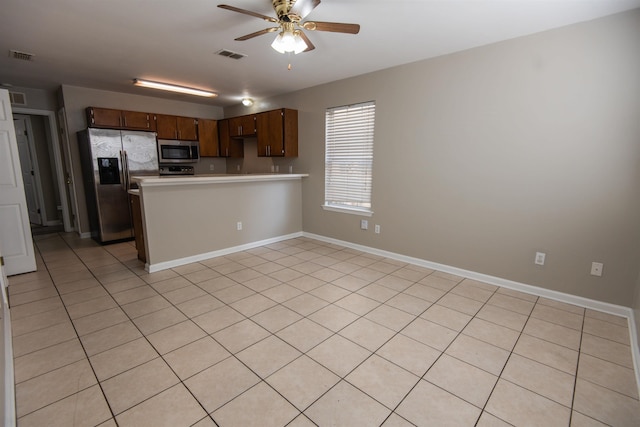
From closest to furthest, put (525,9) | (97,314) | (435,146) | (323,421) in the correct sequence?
(323,421)
(525,9)
(97,314)
(435,146)

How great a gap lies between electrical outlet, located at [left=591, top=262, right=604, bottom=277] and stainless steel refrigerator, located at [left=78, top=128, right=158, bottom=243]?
613cm

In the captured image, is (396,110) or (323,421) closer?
(323,421)

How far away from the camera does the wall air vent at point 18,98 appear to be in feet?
15.1

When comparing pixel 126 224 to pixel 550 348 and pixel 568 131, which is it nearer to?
pixel 550 348

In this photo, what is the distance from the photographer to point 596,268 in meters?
2.58

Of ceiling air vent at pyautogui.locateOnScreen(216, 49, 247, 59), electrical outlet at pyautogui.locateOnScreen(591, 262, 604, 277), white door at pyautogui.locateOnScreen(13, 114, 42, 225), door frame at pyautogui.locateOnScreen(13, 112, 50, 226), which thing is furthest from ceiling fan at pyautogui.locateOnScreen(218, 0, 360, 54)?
white door at pyautogui.locateOnScreen(13, 114, 42, 225)

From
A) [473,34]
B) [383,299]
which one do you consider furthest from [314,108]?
[383,299]

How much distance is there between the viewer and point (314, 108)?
15.2ft

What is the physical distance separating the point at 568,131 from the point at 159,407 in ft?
12.3

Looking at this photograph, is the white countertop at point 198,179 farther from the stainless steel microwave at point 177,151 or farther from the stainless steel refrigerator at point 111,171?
the stainless steel microwave at point 177,151

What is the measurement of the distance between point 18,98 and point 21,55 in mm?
2069

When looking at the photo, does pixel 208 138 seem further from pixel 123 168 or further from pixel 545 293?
pixel 545 293

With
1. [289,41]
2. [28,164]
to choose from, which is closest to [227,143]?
[28,164]

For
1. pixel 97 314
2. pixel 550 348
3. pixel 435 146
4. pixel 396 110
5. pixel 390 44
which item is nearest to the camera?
pixel 550 348
